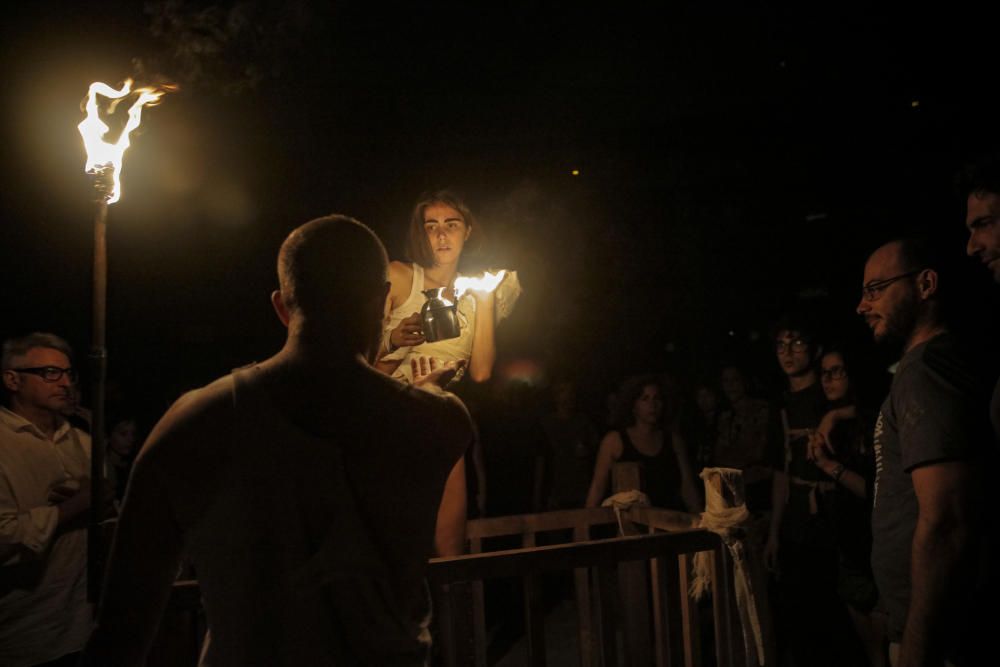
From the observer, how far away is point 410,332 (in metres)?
4.14

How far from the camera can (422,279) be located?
4.96 m

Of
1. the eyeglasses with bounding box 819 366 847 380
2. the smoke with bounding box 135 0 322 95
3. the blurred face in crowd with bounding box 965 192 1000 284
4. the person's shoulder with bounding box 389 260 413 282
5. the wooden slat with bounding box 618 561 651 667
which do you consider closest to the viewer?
the blurred face in crowd with bounding box 965 192 1000 284

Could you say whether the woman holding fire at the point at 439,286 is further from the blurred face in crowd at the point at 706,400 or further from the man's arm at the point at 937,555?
the blurred face in crowd at the point at 706,400

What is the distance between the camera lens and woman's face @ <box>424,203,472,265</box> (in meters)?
4.89

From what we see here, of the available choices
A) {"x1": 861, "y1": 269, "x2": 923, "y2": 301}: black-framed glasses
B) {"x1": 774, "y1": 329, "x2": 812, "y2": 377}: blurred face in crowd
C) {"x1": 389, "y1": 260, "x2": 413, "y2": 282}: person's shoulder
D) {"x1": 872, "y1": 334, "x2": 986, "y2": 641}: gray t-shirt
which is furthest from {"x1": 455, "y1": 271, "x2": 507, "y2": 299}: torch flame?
{"x1": 774, "y1": 329, "x2": 812, "y2": 377}: blurred face in crowd

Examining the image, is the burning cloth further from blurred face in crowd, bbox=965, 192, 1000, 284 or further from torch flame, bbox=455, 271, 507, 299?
blurred face in crowd, bbox=965, 192, 1000, 284

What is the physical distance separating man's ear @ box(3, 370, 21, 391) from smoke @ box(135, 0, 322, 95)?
284 centimetres

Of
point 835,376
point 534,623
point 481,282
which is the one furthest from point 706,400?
point 534,623

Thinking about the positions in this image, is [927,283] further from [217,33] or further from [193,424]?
[217,33]

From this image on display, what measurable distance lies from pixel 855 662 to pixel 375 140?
34.5ft

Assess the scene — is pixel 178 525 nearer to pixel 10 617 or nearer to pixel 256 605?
pixel 256 605

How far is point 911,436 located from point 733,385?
4.63m

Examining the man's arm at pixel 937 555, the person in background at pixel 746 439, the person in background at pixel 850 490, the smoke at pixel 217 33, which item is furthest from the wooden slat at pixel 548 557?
the smoke at pixel 217 33

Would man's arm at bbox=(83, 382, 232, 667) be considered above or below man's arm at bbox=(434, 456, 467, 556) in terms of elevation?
above
